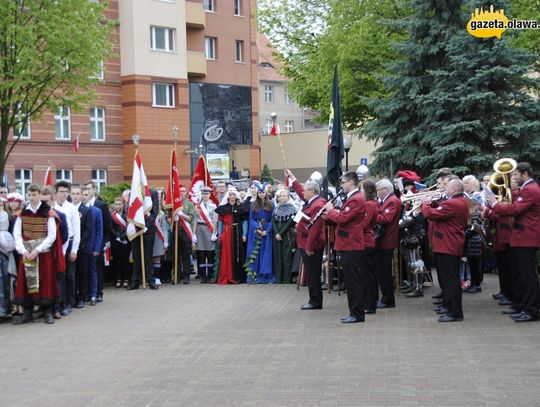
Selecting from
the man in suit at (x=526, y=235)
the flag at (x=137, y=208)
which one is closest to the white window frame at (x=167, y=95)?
the flag at (x=137, y=208)

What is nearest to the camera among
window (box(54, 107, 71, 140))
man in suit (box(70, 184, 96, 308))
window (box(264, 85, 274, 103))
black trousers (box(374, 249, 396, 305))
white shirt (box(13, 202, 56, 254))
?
white shirt (box(13, 202, 56, 254))

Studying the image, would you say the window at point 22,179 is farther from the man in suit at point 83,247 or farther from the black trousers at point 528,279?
the black trousers at point 528,279

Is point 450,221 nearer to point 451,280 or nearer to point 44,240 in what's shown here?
point 451,280

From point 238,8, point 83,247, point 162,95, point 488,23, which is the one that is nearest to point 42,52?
point 83,247

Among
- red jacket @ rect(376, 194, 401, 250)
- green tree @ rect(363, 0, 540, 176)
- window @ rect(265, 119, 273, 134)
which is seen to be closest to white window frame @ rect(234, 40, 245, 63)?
window @ rect(265, 119, 273, 134)

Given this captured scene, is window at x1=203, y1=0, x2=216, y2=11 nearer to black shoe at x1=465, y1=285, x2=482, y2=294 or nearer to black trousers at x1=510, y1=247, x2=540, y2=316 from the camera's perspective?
black shoe at x1=465, y1=285, x2=482, y2=294

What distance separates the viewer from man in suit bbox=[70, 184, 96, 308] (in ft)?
45.8

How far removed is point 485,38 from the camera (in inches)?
724

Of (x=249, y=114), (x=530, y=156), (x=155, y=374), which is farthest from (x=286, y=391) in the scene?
(x=249, y=114)

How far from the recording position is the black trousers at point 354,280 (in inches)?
444

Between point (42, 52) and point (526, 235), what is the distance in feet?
67.1

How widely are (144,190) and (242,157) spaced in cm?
3802

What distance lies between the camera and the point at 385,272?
41.7 feet

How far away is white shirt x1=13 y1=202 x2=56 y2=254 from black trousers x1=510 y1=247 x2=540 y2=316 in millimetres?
6736
